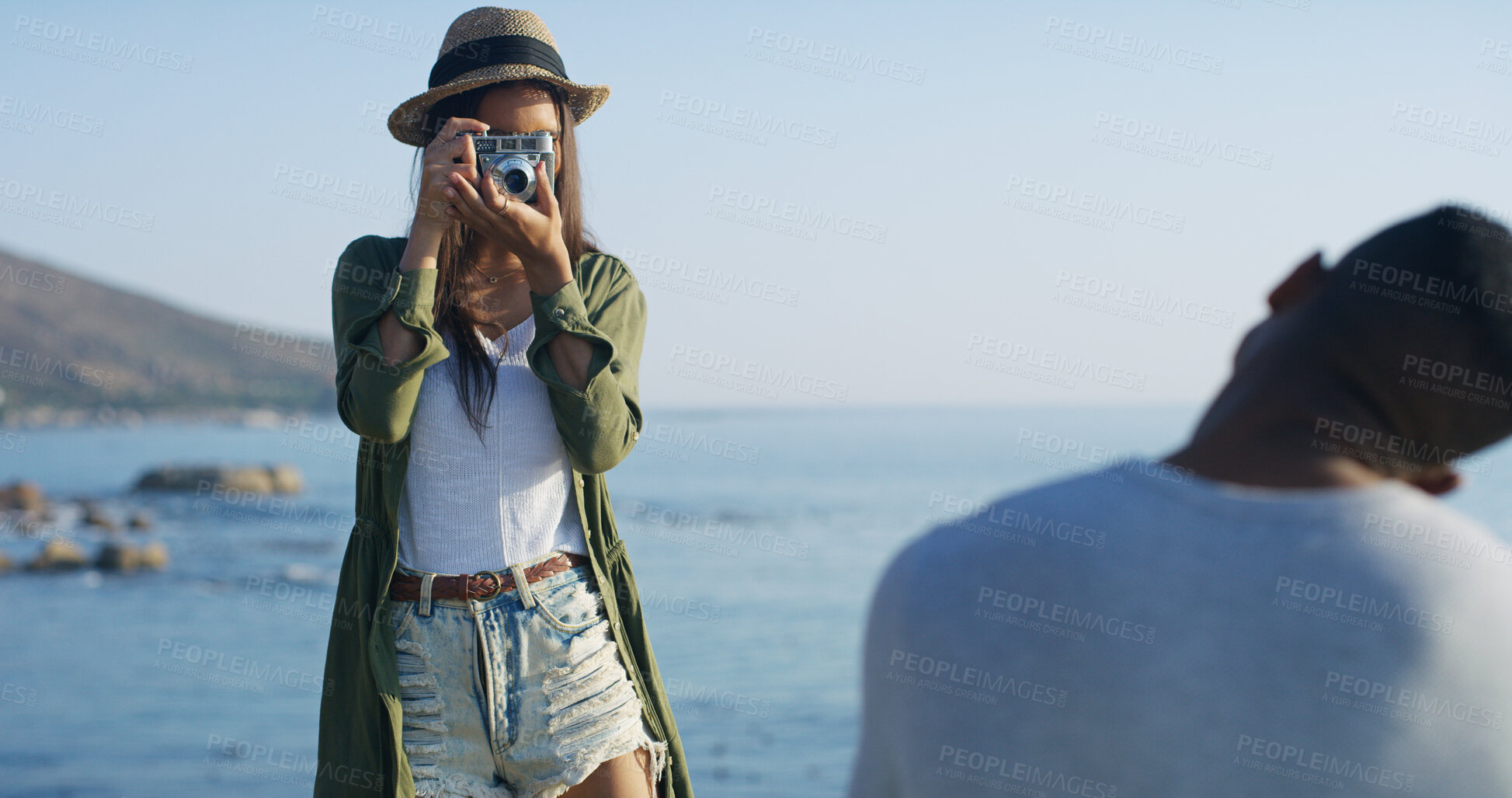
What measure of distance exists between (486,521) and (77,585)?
17.7 metres

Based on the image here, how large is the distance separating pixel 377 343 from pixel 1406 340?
70.2 inches

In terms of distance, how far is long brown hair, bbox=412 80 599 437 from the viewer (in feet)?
7.38

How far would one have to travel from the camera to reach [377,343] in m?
2.15

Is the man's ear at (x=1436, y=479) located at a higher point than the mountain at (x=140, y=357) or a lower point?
lower

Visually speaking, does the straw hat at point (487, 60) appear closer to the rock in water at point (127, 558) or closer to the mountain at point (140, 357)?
the rock in water at point (127, 558)

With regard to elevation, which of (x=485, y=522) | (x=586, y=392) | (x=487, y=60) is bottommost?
(x=485, y=522)

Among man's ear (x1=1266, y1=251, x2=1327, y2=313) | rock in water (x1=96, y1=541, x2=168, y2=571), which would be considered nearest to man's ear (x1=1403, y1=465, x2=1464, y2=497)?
man's ear (x1=1266, y1=251, x2=1327, y2=313)

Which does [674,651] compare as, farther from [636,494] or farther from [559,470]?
[636,494]

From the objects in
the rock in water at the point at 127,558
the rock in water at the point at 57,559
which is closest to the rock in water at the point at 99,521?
the rock in water at the point at 57,559

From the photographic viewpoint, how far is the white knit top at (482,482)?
219 centimetres

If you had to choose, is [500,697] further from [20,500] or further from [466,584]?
[20,500]

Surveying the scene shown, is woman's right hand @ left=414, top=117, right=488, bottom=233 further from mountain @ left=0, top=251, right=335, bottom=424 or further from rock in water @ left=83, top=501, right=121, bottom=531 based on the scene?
mountain @ left=0, top=251, right=335, bottom=424

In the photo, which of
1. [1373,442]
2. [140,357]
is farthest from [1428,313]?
[140,357]

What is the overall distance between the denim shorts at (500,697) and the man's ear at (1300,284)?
4.94ft
